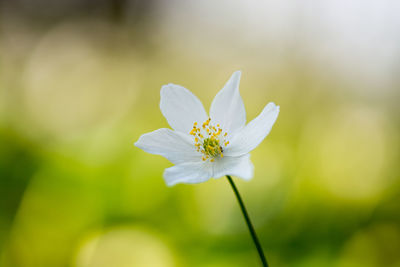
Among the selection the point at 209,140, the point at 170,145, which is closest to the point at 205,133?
the point at 209,140

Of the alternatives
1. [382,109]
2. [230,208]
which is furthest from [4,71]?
[382,109]

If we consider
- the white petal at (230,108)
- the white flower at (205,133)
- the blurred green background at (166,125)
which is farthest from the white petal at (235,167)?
the blurred green background at (166,125)

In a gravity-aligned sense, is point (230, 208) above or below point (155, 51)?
below

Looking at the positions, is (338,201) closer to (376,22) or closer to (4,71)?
(376,22)

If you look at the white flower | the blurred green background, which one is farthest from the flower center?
the blurred green background

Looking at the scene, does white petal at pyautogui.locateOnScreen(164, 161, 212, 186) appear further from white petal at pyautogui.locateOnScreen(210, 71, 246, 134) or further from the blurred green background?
the blurred green background

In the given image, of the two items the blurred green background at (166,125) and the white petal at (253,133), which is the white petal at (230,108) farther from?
the blurred green background at (166,125)
